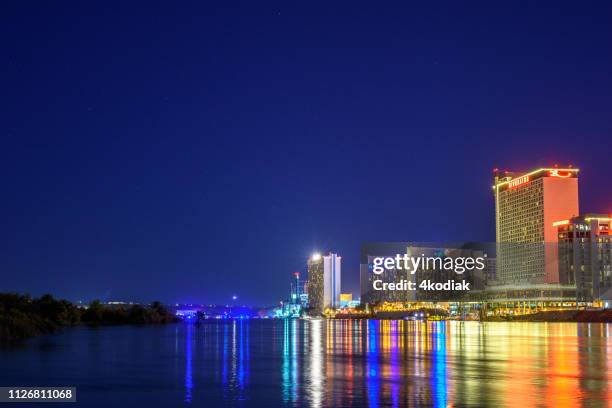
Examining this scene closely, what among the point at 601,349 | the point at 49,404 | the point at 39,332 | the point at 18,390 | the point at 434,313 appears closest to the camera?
the point at 49,404

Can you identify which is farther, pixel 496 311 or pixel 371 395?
pixel 496 311

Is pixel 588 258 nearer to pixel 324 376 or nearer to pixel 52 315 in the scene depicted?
pixel 52 315

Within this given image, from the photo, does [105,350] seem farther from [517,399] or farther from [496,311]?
[496,311]

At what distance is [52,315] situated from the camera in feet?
320

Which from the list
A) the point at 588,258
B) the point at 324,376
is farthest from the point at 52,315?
the point at 588,258

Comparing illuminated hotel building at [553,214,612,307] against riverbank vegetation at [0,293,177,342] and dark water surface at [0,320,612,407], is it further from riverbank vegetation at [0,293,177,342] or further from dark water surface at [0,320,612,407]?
dark water surface at [0,320,612,407]

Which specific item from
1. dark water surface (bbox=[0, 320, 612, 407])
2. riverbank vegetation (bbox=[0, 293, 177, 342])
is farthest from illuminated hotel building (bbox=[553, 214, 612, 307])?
dark water surface (bbox=[0, 320, 612, 407])

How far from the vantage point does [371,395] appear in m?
23.4

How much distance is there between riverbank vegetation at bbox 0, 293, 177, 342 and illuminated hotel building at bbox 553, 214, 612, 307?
92035mm

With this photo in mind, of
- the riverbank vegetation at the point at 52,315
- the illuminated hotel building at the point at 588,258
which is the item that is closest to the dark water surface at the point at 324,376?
the riverbank vegetation at the point at 52,315

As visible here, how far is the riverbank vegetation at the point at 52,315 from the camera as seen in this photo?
196ft

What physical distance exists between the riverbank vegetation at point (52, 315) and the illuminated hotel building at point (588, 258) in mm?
92035

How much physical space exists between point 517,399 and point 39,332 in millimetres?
59378

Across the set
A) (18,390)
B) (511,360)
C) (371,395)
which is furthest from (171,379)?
(511,360)
